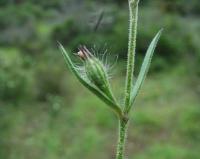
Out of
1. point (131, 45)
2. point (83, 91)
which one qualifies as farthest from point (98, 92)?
point (83, 91)

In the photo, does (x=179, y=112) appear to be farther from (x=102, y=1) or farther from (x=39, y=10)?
(x=39, y=10)

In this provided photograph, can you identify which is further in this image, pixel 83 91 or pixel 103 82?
pixel 83 91

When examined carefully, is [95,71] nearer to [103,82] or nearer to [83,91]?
[103,82]

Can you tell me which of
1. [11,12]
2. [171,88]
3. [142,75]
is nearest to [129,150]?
[171,88]

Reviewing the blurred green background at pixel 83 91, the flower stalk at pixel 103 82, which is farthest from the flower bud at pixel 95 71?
the blurred green background at pixel 83 91

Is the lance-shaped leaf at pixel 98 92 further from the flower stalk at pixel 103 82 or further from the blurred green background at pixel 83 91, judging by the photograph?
the blurred green background at pixel 83 91

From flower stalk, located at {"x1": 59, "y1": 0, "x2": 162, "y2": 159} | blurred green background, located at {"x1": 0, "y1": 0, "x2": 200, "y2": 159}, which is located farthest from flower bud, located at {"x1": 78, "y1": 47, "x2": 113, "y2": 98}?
blurred green background, located at {"x1": 0, "y1": 0, "x2": 200, "y2": 159}

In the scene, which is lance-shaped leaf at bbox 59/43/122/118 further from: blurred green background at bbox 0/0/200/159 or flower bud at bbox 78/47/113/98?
blurred green background at bbox 0/0/200/159

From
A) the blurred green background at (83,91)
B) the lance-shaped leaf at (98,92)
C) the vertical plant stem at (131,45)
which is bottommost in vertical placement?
the blurred green background at (83,91)
